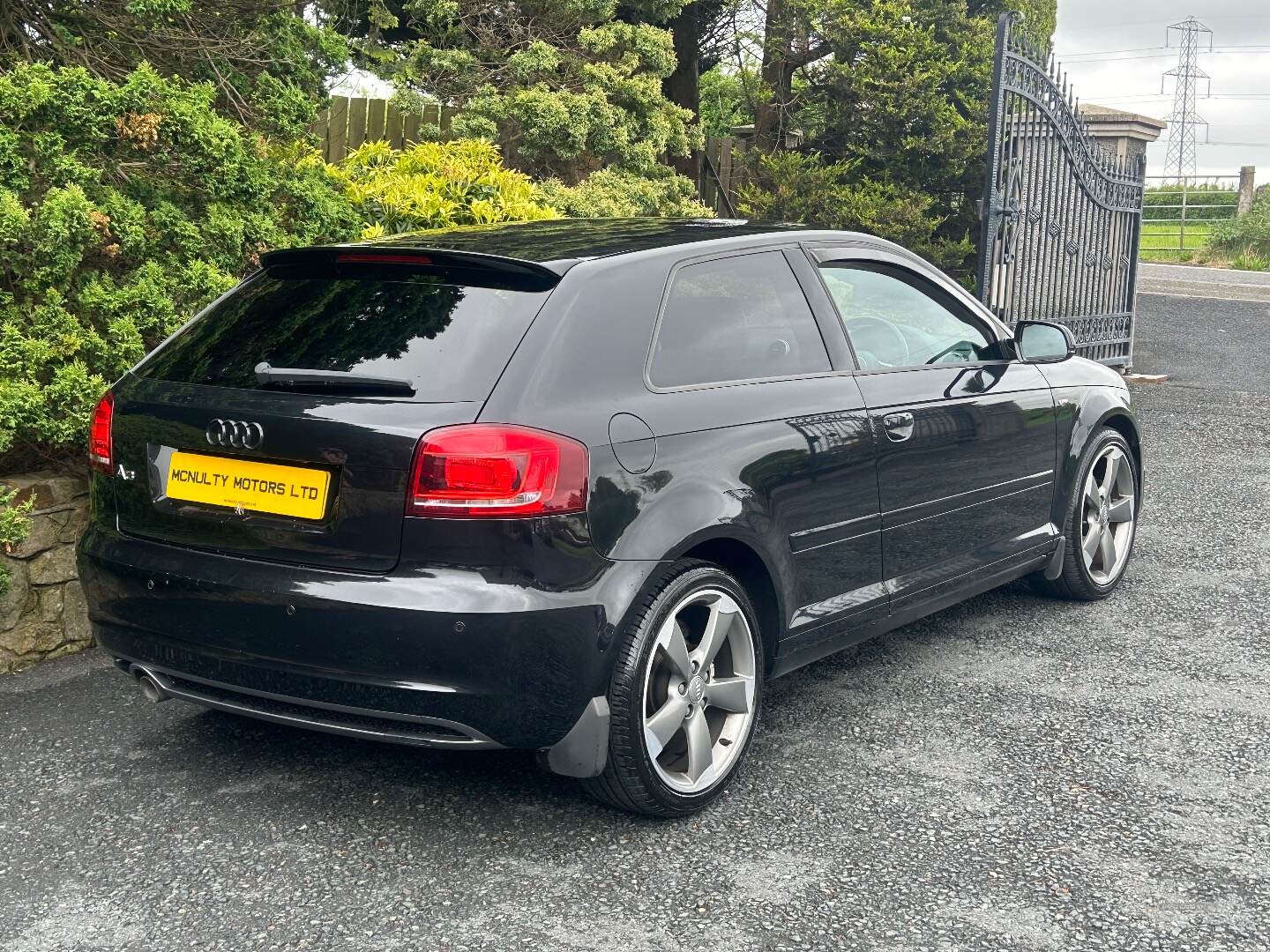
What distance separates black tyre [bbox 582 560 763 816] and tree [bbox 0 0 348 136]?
3.92 meters

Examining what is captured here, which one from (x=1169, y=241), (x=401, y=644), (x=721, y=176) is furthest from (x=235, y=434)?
(x=1169, y=241)

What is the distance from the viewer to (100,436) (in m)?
4.07

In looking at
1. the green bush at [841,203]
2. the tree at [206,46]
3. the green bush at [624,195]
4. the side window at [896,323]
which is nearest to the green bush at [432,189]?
the tree at [206,46]

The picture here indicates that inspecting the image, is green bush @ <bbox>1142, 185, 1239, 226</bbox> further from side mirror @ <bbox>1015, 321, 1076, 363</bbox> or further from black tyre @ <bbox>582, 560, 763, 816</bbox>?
black tyre @ <bbox>582, 560, 763, 816</bbox>

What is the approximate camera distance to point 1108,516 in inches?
241

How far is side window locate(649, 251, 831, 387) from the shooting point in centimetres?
399

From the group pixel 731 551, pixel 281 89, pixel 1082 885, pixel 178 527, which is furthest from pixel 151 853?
pixel 281 89

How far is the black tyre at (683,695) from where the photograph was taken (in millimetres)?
3645

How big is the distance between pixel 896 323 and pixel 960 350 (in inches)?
14.6

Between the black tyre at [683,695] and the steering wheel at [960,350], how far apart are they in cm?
154

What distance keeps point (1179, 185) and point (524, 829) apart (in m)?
34.1

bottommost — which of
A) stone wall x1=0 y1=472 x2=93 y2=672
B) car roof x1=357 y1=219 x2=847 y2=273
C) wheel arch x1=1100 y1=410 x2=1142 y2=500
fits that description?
stone wall x1=0 y1=472 x2=93 y2=672

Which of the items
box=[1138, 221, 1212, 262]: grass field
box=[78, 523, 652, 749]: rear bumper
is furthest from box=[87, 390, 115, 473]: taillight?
box=[1138, 221, 1212, 262]: grass field

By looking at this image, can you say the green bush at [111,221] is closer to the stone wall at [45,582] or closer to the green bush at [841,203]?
the stone wall at [45,582]
